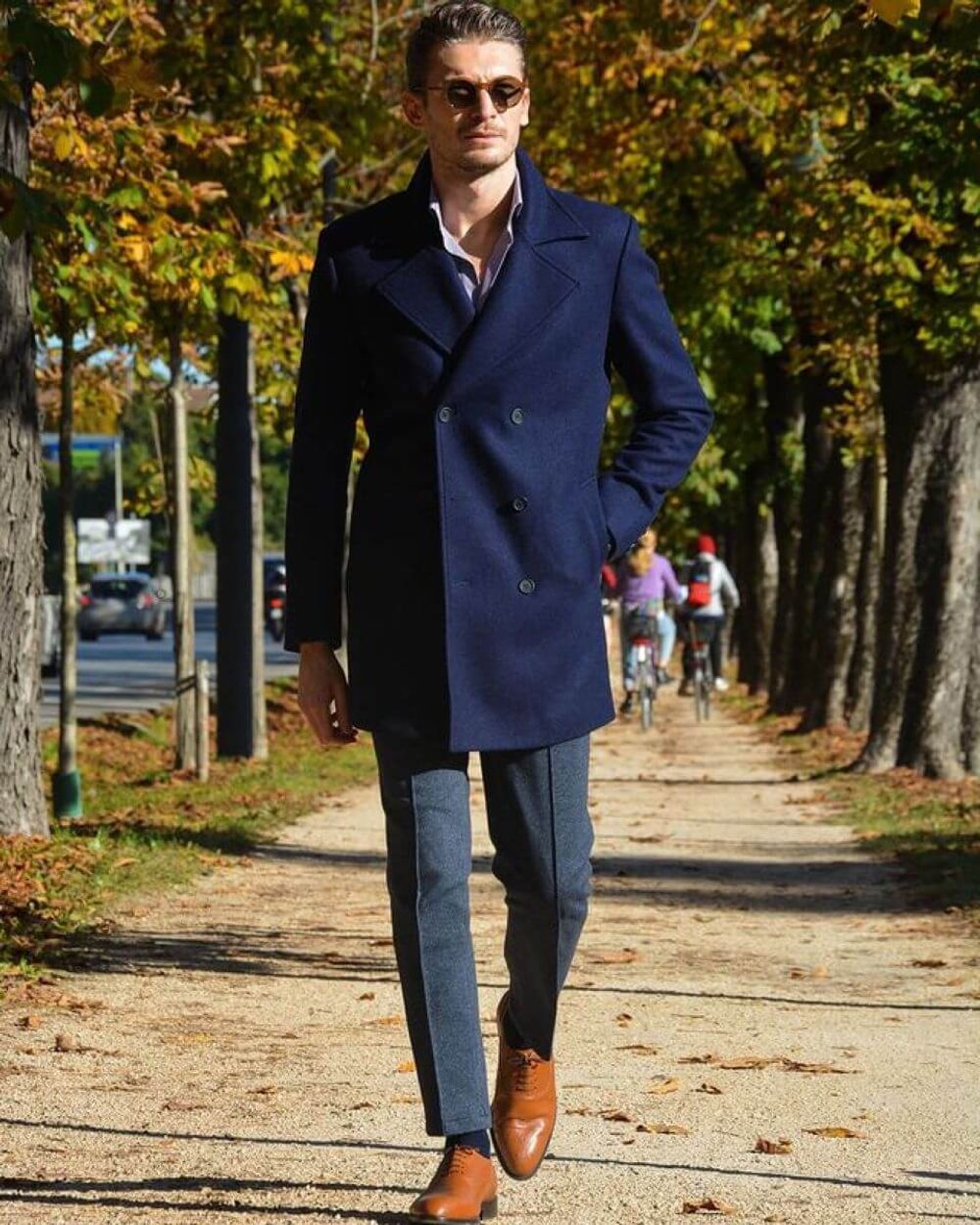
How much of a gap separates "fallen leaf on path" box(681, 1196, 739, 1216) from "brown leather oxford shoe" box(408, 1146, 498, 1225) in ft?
1.46

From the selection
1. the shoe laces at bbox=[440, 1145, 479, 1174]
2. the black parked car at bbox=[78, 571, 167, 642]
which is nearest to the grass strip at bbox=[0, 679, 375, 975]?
the shoe laces at bbox=[440, 1145, 479, 1174]

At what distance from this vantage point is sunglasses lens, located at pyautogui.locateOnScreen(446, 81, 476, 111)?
15.8 ft

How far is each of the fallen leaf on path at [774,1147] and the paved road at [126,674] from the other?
1179cm

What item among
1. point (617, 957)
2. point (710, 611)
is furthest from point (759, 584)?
point (617, 957)

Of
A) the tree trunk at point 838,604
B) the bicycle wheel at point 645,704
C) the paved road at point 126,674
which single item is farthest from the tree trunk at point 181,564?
the bicycle wheel at point 645,704

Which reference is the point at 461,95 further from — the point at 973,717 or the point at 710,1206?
the point at 973,717

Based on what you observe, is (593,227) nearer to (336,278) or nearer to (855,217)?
(336,278)

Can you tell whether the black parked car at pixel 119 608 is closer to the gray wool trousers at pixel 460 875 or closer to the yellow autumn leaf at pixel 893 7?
the yellow autumn leaf at pixel 893 7

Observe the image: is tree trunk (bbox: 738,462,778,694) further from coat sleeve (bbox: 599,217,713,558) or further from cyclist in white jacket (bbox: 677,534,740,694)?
coat sleeve (bbox: 599,217,713,558)

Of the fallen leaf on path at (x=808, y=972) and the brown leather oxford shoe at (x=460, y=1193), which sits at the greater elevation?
the brown leather oxford shoe at (x=460, y=1193)

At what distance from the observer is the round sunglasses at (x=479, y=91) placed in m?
4.82

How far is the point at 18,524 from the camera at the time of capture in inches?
469

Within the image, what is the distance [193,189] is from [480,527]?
10621 mm

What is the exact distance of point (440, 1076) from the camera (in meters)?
4.84
